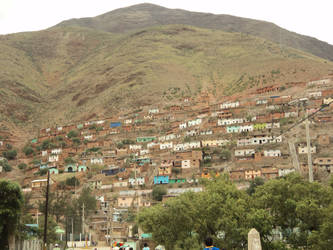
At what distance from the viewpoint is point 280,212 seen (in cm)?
2200

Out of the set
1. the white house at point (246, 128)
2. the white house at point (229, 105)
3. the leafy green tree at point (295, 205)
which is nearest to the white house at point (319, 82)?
the white house at point (229, 105)

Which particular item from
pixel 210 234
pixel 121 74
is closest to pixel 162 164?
pixel 210 234

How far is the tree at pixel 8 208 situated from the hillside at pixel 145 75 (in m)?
107

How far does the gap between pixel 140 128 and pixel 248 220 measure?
88.1 metres

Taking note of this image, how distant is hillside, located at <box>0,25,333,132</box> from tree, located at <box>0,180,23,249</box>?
351ft

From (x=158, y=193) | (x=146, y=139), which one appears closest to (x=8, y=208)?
(x=158, y=193)

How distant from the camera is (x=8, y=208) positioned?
2039cm

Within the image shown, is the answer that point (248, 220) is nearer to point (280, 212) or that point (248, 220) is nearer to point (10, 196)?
point (280, 212)

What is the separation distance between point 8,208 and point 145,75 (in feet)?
431

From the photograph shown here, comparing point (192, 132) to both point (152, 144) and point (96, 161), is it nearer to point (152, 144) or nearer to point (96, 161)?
point (152, 144)

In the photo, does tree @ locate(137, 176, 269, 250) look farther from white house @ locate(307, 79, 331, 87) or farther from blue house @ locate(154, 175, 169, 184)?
white house @ locate(307, 79, 331, 87)

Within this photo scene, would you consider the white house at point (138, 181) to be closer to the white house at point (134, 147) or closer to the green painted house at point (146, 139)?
the white house at point (134, 147)

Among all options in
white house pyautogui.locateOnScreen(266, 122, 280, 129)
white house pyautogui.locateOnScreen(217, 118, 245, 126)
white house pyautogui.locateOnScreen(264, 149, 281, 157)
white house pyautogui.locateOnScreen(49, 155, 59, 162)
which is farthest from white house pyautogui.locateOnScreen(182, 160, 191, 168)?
white house pyautogui.locateOnScreen(49, 155, 59, 162)

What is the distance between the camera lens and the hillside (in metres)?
134
